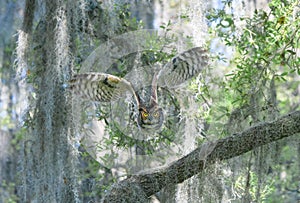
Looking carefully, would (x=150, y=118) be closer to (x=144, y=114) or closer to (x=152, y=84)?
(x=144, y=114)

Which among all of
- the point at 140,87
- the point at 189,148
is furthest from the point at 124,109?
the point at 189,148

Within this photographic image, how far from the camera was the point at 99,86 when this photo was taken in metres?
3.32

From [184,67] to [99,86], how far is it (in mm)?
438

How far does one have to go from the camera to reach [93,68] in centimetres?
396

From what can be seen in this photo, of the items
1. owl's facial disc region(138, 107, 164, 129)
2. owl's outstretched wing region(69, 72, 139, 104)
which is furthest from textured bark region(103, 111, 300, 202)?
owl's outstretched wing region(69, 72, 139, 104)

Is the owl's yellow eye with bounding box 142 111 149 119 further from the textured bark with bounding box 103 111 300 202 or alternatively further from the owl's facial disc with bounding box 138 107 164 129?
the textured bark with bounding box 103 111 300 202

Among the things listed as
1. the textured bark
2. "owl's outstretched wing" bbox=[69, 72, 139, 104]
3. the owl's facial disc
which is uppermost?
"owl's outstretched wing" bbox=[69, 72, 139, 104]

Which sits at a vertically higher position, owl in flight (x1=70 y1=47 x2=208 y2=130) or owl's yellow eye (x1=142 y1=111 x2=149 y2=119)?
owl in flight (x1=70 y1=47 x2=208 y2=130)

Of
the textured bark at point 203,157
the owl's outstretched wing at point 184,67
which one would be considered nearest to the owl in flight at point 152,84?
the owl's outstretched wing at point 184,67

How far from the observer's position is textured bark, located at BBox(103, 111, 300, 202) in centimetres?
323

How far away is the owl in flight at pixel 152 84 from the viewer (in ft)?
10.8

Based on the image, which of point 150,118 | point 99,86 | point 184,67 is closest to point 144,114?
point 150,118

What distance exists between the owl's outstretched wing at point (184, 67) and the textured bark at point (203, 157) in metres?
0.42

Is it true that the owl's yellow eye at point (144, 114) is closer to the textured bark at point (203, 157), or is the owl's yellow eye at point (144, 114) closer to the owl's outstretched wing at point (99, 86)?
the owl's outstretched wing at point (99, 86)
